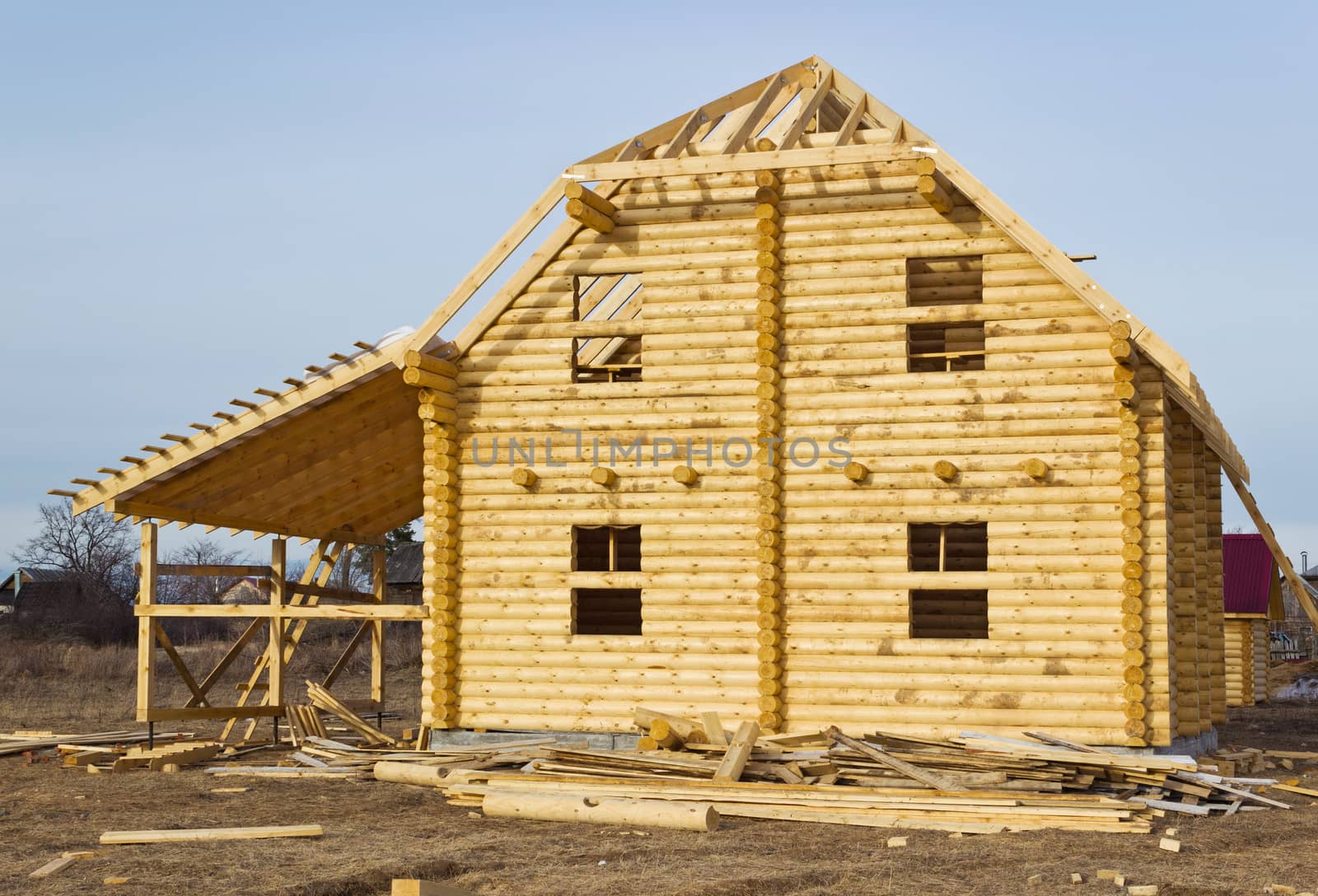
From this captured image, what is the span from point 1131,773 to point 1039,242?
657cm

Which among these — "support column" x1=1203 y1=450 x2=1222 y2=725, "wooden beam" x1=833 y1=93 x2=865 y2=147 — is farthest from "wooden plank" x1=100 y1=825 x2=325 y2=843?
"support column" x1=1203 y1=450 x2=1222 y2=725

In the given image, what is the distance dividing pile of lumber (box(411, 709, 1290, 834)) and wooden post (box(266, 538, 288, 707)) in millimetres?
6133

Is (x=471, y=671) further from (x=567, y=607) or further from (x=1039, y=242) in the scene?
(x=1039, y=242)

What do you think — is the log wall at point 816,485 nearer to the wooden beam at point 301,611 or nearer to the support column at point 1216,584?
the wooden beam at point 301,611

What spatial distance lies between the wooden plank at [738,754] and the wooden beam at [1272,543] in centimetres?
838

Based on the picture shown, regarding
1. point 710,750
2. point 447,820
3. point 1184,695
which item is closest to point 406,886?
point 447,820

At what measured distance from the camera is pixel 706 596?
18750 millimetres

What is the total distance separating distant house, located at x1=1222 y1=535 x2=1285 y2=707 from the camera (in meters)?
37.6

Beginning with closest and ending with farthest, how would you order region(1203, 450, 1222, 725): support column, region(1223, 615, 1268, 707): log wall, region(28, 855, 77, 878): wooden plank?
region(28, 855, 77, 878): wooden plank → region(1203, 450, 1222, 725): support column → region(1223, 615, 1268, 707): log wall

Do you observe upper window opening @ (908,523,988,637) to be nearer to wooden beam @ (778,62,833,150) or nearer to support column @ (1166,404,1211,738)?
support column @ (1166,404,1211,738)

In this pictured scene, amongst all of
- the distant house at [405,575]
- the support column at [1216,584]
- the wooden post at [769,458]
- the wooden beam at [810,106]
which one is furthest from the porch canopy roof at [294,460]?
the distant house at [405,575]

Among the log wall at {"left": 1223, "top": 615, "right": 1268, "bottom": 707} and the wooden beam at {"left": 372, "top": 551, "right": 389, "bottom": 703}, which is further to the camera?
the log wall at {"left": 1223, "top": 615, "right": 1268, "bottom": 707}

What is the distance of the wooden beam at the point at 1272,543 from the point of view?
20.3m

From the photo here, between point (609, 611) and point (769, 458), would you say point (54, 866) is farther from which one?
point (609, 611)
